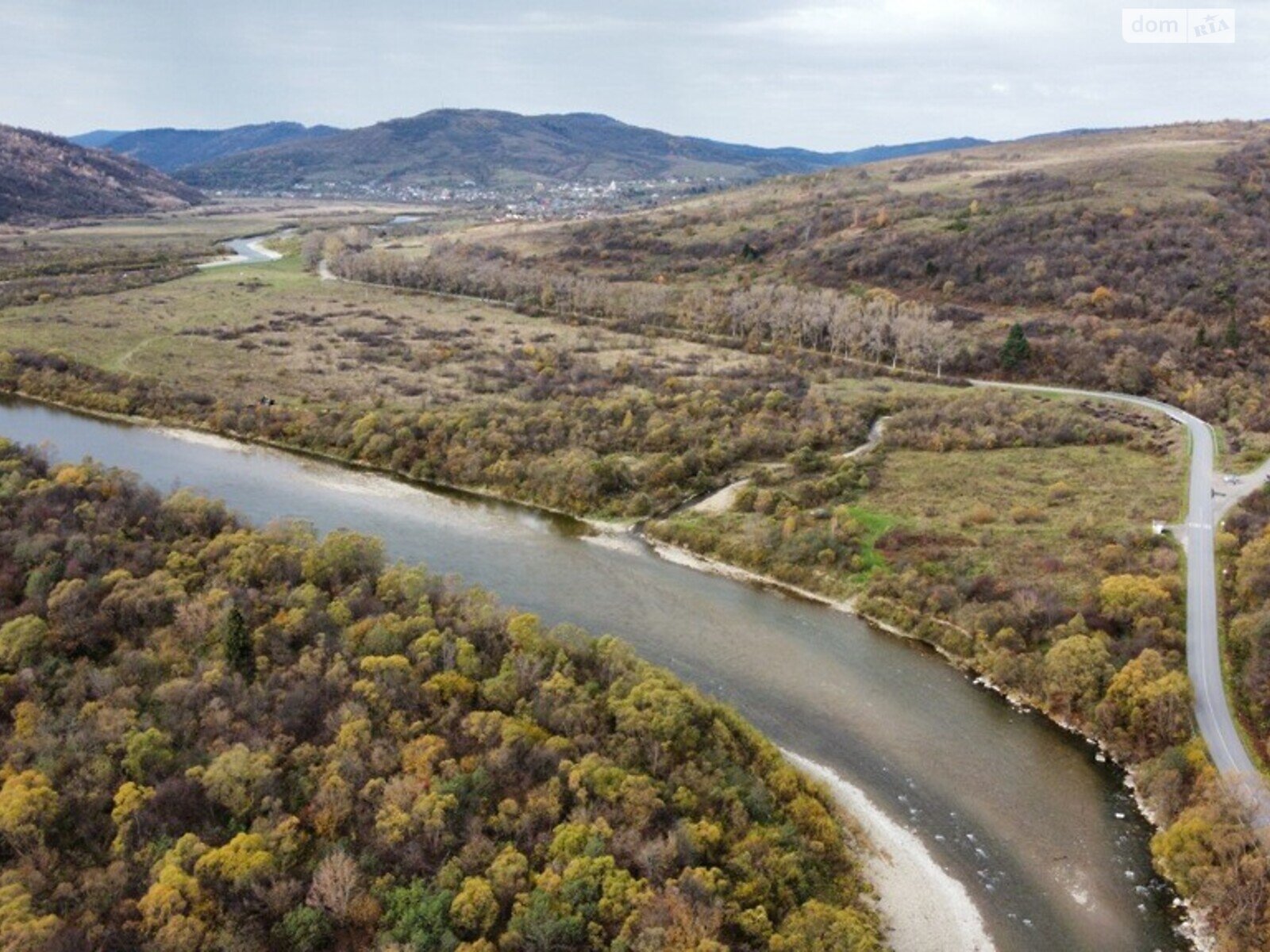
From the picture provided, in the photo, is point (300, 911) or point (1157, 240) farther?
point (1157, 240)

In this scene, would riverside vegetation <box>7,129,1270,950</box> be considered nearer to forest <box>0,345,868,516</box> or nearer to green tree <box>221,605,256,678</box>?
forest <box>0,345,868,516</box>

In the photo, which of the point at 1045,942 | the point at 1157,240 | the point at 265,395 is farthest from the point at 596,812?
the point at 1157,240

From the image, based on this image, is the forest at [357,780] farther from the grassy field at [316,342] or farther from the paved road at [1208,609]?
the grassy field at [316,342]

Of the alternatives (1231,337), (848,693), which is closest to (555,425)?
(848,693)

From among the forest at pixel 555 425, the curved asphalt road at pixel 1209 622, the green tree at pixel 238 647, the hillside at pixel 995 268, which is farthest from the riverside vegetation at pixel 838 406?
the green tree at pixel 238 647

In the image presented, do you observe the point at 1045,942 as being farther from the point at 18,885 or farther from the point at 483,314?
the point at 483,314

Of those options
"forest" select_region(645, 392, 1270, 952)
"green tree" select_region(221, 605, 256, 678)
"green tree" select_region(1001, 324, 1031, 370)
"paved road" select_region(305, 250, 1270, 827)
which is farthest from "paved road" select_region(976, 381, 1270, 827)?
"green tree" select_region(221, 605, 256, 678)
